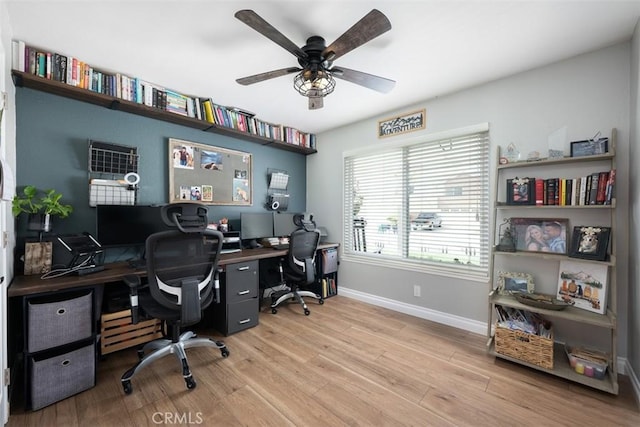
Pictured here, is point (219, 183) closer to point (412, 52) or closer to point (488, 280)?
point (412, 52)

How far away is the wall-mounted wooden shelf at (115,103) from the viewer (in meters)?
1.89

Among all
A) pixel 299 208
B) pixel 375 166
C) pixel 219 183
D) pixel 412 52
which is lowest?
pixel 299 208

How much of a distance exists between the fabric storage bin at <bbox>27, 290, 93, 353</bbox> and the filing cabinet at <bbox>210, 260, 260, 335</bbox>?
37.9 inches

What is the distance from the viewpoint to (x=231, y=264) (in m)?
2.42

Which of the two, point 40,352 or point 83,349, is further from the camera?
point 83,349

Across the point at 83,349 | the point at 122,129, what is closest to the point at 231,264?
the point at 83,349

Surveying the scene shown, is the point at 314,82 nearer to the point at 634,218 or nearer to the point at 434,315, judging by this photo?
the point at 634,218

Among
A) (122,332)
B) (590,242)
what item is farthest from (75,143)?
(590,242)

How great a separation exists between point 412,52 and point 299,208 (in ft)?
8.70

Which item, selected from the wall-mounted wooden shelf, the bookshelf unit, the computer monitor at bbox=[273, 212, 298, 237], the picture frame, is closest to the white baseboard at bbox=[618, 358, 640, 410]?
the bookshelf unit

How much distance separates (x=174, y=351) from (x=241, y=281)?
775 millimetres

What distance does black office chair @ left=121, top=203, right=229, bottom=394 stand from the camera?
1640 mm

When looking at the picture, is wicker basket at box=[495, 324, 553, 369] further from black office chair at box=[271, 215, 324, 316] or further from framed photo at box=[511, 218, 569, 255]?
black office chair at box=[271, 215, 324, 316]

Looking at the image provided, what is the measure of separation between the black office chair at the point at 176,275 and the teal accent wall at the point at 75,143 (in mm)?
1098
